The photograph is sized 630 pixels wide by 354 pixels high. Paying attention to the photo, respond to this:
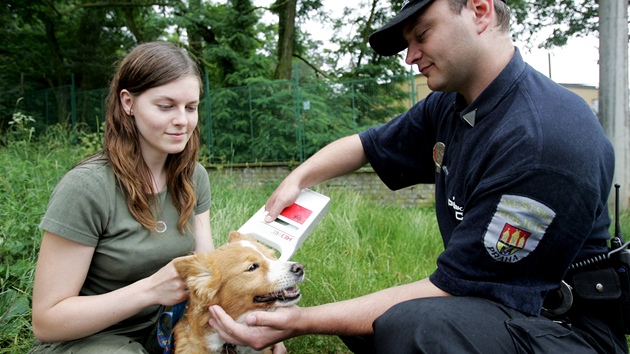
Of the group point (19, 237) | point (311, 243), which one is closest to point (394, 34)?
point (311, 243)

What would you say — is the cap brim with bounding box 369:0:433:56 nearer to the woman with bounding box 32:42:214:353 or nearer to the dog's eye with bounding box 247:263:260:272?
the woman with bounding box 32:42:214:353

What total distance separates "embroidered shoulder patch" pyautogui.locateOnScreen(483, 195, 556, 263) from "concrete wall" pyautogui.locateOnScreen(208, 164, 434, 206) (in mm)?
7987

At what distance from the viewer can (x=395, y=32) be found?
233 centimetres

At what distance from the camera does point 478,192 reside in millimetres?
1853

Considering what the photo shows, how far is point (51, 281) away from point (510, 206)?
1.89 meters

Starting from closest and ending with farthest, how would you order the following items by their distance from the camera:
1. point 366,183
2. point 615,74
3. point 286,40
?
point 615,74
point 366,183
point 286,40

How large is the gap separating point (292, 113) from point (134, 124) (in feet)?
29.8

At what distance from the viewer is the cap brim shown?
2.07 m

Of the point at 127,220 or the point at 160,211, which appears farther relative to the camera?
the point at 160,211

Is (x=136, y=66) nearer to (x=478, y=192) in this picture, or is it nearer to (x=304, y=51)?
(x=478, y=192)

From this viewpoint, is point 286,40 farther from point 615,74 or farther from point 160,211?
point 160,211

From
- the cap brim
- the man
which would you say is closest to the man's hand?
the man

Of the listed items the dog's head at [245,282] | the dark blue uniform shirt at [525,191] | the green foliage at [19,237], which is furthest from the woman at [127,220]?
the dark blue uniform shirt at [525,191]

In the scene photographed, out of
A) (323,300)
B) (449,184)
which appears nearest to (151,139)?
(449,184)
